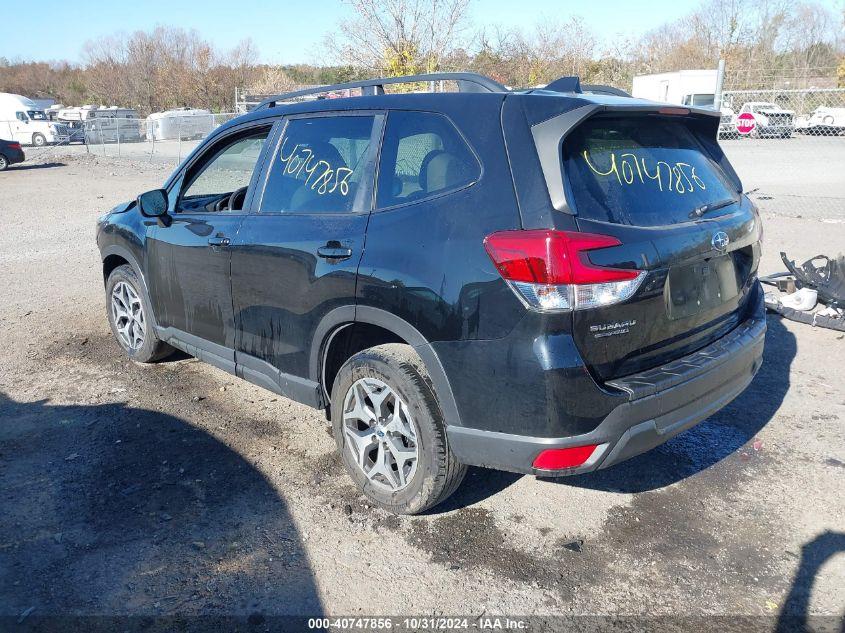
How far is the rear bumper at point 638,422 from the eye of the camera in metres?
2.85

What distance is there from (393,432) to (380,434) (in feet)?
0.28

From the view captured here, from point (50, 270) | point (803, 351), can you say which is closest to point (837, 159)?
point (803, 351)

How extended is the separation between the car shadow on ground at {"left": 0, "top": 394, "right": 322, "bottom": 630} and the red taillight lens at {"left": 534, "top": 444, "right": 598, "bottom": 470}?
1.09m

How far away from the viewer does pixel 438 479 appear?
3.21 m

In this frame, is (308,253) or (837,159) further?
(837,159)

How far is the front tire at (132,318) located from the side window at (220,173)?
716 millimetres

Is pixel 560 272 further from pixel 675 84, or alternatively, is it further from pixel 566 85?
pixel 675 84

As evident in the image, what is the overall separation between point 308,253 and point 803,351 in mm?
4229

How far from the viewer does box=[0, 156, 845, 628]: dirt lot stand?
2.93m

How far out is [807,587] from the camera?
2.94 meters

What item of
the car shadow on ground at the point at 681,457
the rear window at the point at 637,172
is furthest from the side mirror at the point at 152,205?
the rear window at the point at 637,172

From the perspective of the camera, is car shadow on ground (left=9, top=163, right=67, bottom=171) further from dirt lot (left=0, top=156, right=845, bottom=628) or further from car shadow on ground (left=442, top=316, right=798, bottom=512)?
car shadow on ground (left=442, top=316, right=798, bottom=512)

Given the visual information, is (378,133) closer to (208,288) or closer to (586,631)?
(208,288)

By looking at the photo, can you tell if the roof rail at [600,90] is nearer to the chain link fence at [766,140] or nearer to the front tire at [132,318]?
the front tire at [132,318]
